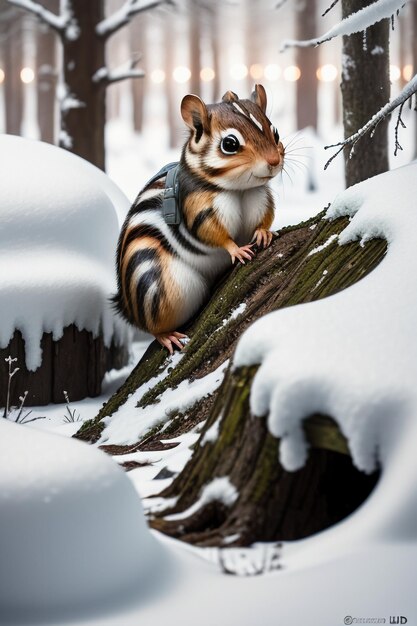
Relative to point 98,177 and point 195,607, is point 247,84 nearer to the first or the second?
point 98,177

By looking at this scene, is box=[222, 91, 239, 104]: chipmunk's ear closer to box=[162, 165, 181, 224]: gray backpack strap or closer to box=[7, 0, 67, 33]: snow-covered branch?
box=[162, 165, 181, 224]: gray backpack strap

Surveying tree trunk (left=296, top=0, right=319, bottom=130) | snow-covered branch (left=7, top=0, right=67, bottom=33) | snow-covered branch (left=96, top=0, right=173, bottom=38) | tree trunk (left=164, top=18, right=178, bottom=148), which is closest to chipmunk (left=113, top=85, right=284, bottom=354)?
snow-covered branch (left=96, top=0, right=173, bottom=38)

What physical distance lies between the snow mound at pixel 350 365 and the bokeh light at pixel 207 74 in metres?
16.4

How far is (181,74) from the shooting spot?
19.2 metres

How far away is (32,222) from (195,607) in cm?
400

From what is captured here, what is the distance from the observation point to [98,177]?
691 centimetres

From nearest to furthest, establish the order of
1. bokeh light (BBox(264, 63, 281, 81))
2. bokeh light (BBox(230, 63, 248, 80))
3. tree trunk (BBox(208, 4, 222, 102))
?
tree trunk (BBox(208, 4, 222, 102)) < bokeh light (BBox(230, 63, 248, 80)) < bokeh light (BBox(264, 63, 281, 81))

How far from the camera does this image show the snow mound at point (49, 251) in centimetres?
580

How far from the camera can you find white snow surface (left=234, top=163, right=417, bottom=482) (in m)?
2.59

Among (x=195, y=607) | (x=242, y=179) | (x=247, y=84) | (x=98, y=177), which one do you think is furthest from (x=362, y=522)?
(x=247, y=84)

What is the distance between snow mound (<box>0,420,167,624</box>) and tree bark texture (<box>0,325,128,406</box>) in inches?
137

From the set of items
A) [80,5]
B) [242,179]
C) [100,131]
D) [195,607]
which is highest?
[80,5]

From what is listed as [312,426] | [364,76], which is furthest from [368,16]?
[312,426]

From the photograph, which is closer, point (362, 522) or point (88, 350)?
point (362, 522)
